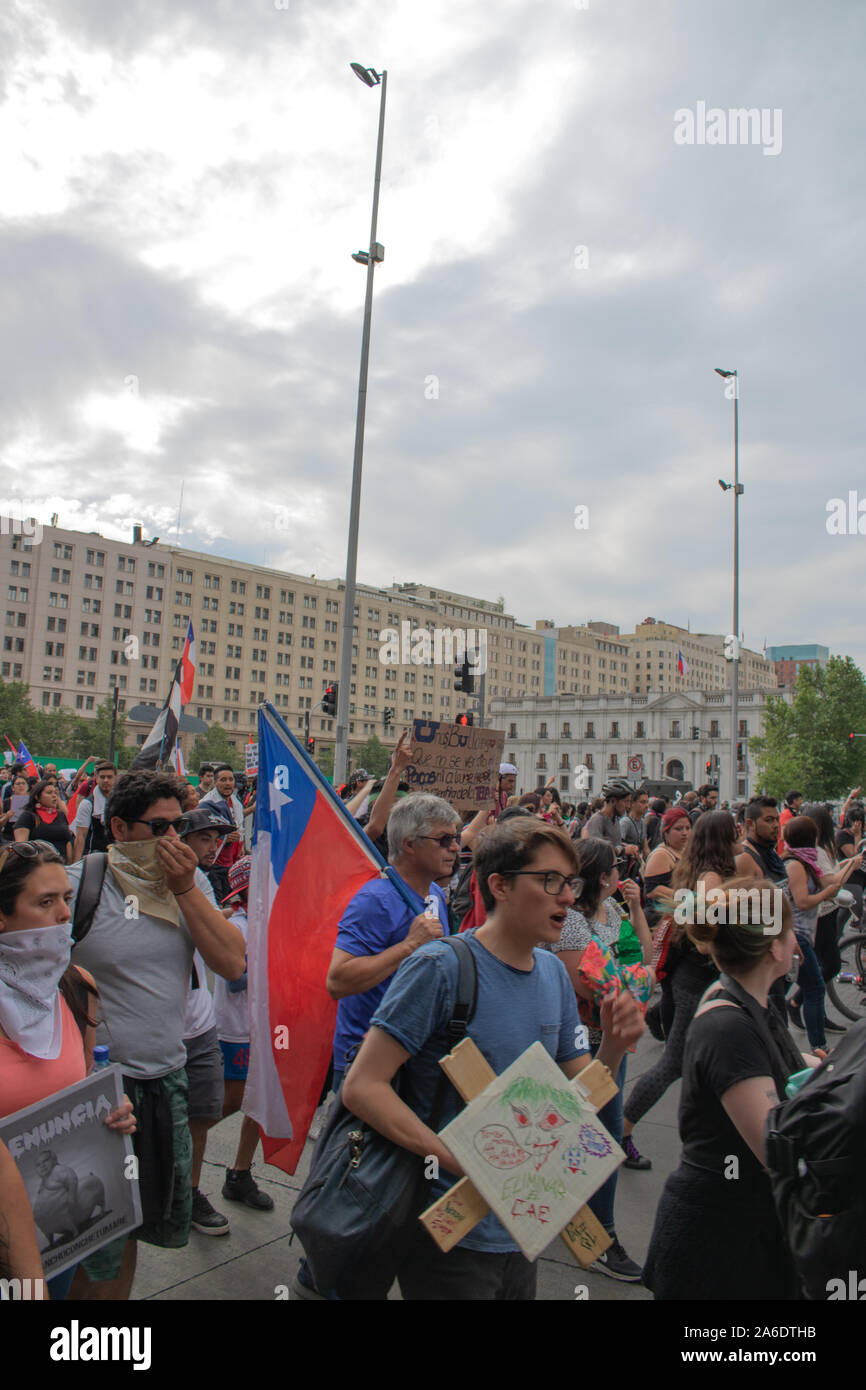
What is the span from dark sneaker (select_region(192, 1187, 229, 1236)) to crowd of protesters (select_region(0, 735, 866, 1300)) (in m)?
0.01

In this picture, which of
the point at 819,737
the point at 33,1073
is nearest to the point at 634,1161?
the point at 33,1073

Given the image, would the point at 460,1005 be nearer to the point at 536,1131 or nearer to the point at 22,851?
the point at 536,1131

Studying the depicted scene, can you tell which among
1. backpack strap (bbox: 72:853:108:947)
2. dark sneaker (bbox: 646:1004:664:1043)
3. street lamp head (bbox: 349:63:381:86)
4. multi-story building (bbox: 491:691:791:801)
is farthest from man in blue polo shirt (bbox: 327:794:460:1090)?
multi-story building (bbox: 491:691:791:801)

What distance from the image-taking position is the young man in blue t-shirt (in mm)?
2340

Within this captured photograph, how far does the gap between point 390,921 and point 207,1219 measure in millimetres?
1936

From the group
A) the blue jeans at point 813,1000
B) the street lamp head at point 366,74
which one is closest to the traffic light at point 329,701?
the street lamp head at point 366,74

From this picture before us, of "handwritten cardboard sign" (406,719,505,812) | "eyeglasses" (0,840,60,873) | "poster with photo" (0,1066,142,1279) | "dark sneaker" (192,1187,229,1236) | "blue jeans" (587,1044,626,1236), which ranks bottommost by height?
"dark sneaker" (192,1187,229,1236)

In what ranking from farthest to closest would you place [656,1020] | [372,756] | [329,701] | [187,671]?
[372,756] → [329,701] → [187,671] → [656,1020]

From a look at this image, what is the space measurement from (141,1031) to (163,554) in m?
→ 103

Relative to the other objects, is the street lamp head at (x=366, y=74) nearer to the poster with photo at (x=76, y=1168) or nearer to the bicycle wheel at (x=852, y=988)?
the bicycle wheel at (x=852, y=988)

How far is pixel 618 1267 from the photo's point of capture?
3912 mm

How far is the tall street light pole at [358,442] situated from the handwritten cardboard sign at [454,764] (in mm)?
7871

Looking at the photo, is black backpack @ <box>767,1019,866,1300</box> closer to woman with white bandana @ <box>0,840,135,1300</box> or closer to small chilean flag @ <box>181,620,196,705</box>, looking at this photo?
woman with white bandana @ <box>0,840,135,1300</box>
